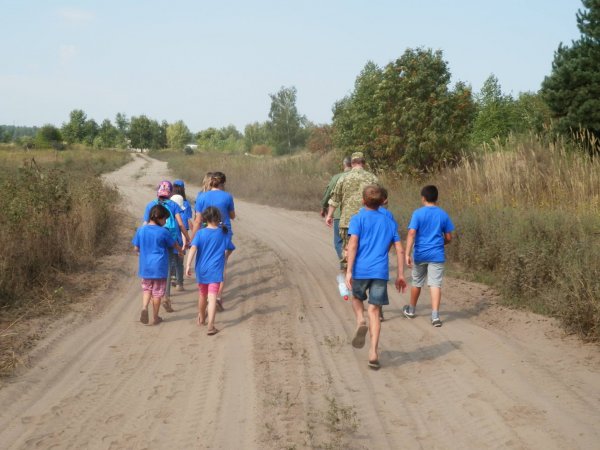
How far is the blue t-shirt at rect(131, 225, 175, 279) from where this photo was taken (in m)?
7.90

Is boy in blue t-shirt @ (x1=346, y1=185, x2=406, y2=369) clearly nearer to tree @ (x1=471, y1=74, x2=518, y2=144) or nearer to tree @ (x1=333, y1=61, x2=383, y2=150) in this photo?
tree @ (x1=333, y1=61, x2=383, y2=150)

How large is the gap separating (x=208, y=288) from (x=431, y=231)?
9.56 ft

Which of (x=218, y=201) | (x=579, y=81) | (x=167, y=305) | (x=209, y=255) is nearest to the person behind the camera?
(x=209, y=255)

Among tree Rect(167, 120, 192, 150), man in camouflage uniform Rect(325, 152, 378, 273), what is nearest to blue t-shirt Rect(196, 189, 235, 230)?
man in camouflage uniform Rect(325, 152, 378, 273)

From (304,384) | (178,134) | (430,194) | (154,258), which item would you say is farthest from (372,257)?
(178,134)

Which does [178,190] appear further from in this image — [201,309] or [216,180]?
[201,309]

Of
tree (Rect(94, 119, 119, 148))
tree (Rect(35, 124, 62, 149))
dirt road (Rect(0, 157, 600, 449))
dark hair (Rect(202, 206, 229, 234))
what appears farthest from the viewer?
tree (Rect(94, 119, 119, 148))

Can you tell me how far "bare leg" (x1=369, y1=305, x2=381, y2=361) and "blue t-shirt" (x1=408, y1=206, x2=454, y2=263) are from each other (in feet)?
5.82

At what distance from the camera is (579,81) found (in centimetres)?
1648

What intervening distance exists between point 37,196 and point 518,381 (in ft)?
28.7

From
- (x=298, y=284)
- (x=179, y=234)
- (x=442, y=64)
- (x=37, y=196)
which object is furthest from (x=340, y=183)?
(x=442, y=64)

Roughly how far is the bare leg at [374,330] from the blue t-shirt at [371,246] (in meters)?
0.33

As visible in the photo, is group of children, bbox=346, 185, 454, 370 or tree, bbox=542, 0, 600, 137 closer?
group of children, bbox=346, 185, 454, 370

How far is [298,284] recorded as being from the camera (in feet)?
32.8
